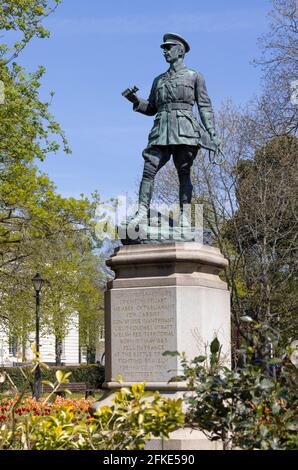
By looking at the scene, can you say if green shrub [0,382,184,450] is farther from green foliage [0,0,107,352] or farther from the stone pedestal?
green foliage [0,0,107,352]

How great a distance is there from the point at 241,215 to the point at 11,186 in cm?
820

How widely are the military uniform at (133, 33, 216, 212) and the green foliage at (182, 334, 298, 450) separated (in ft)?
16.4

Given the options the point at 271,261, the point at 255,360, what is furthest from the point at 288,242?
the point at 255,360

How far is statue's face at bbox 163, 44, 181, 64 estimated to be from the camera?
1171 cm

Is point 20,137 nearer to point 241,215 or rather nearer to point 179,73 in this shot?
point 241,215

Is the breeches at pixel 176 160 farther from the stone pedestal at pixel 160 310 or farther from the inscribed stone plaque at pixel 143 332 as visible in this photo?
the inscribed stone plaque at pixel 143 332

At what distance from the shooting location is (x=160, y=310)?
10.4m

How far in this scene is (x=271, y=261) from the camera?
89.3 ft

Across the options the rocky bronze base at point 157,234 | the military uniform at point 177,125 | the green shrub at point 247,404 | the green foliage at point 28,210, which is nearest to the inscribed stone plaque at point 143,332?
the rocky bronze base at point 157,234

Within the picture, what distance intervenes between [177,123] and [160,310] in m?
2.74

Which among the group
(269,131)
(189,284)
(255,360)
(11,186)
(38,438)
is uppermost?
(269,131)

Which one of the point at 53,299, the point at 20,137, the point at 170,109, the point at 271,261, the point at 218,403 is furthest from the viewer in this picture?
the point at 53,299

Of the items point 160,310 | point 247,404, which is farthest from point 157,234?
point 247,404

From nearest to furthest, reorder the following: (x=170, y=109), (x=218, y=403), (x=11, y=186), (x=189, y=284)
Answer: (x=218, y=403) < (x=189, y=284) < (x=170, y=109) < (x=11, y=186)
